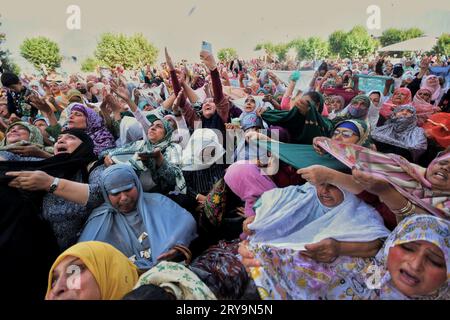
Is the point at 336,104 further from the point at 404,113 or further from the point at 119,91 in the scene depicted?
the point at 119,91

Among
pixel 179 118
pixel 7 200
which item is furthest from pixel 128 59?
pixel 7 200

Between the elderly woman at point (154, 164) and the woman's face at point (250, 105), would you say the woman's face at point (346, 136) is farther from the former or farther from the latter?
the woman's face at point (250, 105)

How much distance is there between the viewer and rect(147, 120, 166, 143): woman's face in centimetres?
270

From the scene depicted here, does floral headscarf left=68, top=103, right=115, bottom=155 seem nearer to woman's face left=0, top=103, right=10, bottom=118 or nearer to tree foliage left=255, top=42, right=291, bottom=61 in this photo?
woman's face left=0, top=103, right=10, bottom=118

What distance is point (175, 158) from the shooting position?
255cm

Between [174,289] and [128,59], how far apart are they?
26.9m

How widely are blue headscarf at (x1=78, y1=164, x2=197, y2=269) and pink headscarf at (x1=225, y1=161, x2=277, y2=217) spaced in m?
0.43

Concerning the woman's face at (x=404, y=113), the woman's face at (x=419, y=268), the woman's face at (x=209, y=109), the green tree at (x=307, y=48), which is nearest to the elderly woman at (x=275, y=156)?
the woman's face at (x=419, y=268)

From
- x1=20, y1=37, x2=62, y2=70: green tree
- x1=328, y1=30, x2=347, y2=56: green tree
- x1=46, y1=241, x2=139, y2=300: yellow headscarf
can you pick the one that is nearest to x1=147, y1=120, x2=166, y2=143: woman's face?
x1=46, y1=241, x2=139, y2=300: yellow headscarf

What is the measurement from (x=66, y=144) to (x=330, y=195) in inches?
77.8

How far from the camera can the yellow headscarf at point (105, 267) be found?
133 cm

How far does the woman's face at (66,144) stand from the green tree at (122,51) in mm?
22122

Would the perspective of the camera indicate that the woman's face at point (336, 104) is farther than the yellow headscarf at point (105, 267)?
Yes

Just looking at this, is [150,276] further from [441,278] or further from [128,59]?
[128,59]
